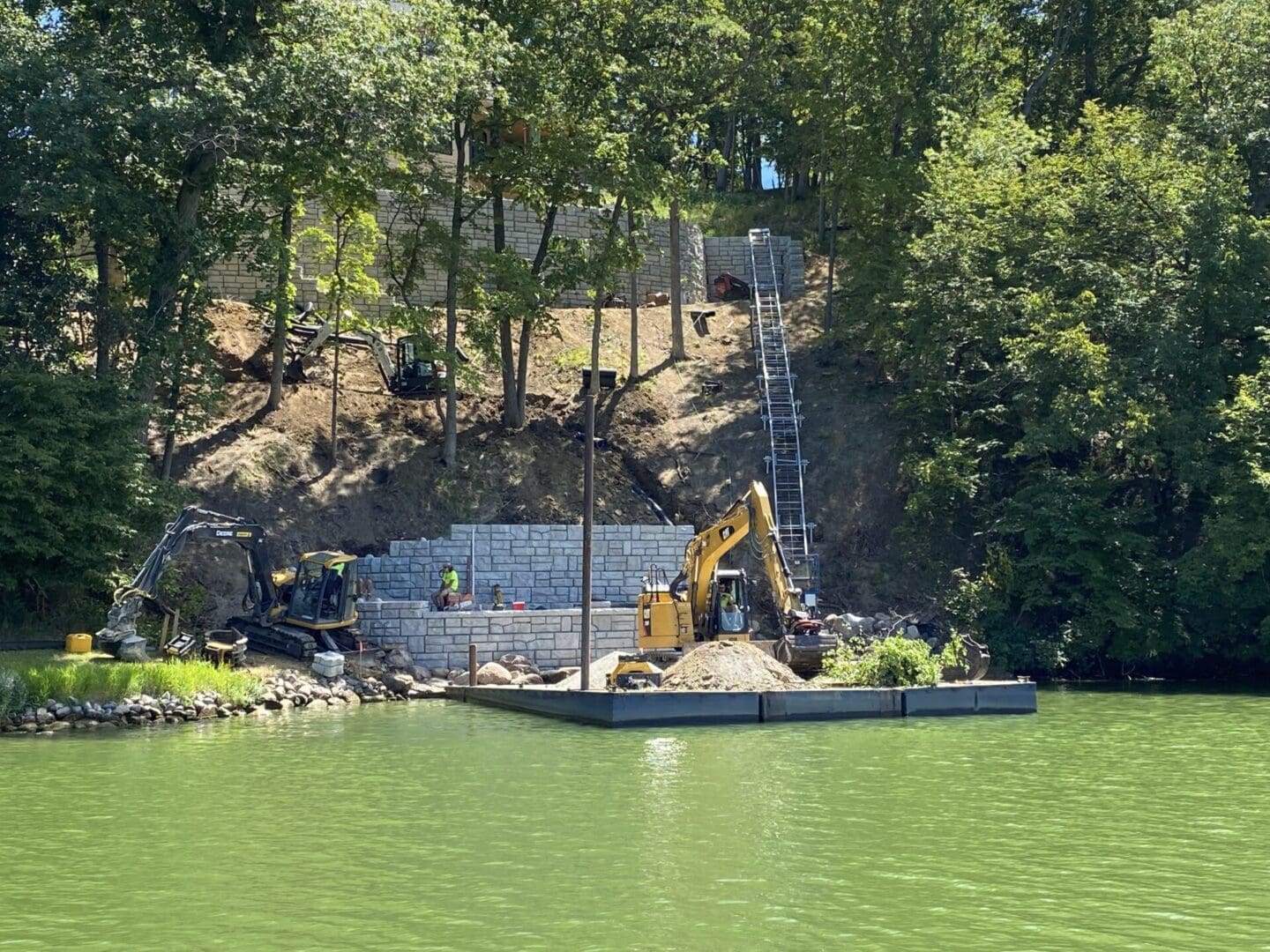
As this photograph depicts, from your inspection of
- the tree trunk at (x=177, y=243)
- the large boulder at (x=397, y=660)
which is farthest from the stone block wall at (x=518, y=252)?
the large boulder at (x=397, y=660)

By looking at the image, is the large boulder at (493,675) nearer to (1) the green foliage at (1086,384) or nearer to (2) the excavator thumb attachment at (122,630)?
(2) the excavator thumb attachment at (122,630)

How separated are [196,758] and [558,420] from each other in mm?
18837

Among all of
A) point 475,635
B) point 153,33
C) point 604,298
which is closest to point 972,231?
point 604,298

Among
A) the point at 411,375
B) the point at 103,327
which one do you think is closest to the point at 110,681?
the point at 103,327

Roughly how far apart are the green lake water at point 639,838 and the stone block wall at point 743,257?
23.7m

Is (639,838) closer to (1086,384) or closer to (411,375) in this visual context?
(1086,384)

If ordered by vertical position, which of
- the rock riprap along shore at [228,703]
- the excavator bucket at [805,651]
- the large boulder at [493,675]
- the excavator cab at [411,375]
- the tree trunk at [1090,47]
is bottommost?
the rock riprap along shore at [228,703]

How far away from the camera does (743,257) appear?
4509 centimetres

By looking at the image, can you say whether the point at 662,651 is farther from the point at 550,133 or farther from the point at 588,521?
the point at 550,133

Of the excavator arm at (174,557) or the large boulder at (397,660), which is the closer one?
the excavator arm at (174,557)

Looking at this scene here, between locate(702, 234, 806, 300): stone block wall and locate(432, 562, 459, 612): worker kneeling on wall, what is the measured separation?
1727cm

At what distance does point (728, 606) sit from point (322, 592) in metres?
7.61

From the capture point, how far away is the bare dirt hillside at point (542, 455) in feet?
108

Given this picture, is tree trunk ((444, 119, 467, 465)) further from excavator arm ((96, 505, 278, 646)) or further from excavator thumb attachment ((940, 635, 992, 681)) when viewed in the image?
excavator thumb attachment ((940, 635, 992, 681))
